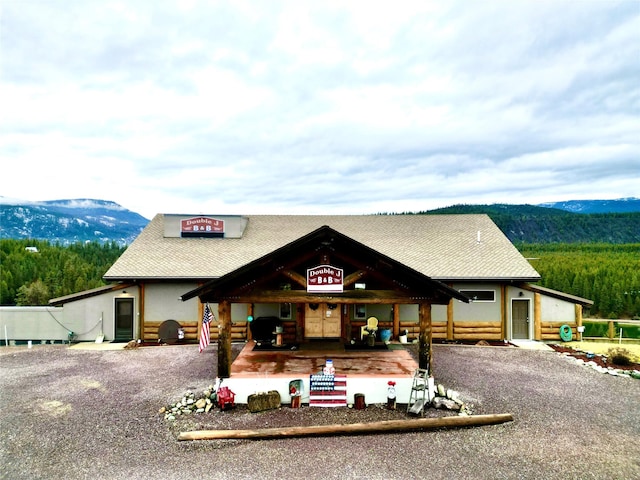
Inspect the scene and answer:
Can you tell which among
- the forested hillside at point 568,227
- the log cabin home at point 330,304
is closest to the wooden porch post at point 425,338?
the log cabin home at point 330,304

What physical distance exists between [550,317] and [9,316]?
24320mm

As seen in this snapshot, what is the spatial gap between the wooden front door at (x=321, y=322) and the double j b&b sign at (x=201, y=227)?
23.5 feet

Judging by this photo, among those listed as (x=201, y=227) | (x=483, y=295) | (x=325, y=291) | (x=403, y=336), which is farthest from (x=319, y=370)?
(x=201, y=227)

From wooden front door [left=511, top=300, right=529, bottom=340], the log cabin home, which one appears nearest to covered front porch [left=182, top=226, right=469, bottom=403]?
the log cabin home

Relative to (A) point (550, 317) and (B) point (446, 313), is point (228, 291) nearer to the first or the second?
(B) point (446, 313)

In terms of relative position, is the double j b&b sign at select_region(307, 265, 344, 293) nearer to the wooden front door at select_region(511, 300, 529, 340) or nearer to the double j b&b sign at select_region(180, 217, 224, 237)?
the wooden front door at select_region(511, 300, 529, 340)

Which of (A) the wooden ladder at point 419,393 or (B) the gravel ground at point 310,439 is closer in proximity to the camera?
(B) the gravel ground at point 310,439

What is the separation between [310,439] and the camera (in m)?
9.01

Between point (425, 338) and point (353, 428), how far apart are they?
10.8 feet

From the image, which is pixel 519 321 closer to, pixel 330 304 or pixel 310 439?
pixel 330 304

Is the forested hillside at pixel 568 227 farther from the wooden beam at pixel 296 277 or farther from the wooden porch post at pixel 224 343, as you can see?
the wooden porch post at pixel 224 343

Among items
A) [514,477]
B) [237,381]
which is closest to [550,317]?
[514,477]

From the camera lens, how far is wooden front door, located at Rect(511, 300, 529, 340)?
18391 mm

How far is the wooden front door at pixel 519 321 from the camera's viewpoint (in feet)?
60.3
